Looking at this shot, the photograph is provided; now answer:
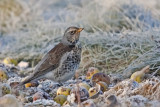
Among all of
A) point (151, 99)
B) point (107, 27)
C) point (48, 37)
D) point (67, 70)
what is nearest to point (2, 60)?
point (48, 37)

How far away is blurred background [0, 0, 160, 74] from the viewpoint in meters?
6.16

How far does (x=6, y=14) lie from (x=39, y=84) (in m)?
5.43

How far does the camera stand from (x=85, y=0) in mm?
10031

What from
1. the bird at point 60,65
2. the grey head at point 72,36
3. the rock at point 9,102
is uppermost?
the grey head at point 72,36

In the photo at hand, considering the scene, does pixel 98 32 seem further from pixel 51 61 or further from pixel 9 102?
pixel 9 102

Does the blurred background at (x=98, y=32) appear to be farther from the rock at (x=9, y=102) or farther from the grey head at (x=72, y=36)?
the rock at (x=9, y=102)

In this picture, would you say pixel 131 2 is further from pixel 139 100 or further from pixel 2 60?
pixel 139 100

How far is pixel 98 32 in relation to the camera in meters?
7.29

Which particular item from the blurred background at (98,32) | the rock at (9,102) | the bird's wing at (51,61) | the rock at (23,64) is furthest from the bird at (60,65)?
the rock at (23,64)

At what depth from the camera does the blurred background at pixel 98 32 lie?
616cm

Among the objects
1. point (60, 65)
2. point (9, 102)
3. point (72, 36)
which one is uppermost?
point (72, 36)

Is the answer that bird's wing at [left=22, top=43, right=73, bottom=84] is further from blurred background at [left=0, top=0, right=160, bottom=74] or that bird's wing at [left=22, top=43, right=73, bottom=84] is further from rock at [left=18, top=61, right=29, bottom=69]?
rock at [left=18, top=61, right=29, bottom=69]

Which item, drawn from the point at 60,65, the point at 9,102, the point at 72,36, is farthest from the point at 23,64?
the point at 9,102

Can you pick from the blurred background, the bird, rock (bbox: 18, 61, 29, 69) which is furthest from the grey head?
rock (bbox: 18, 61, 29, 69)
